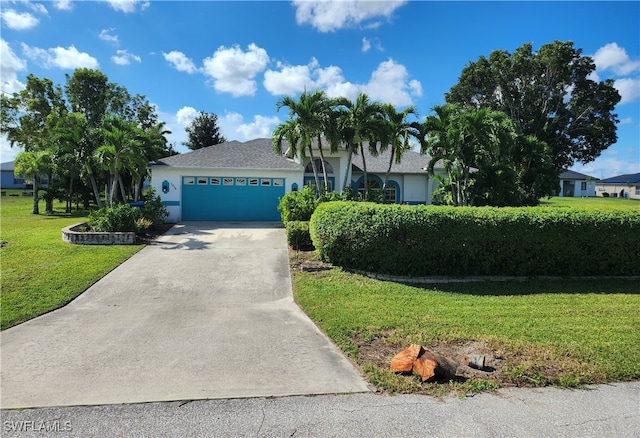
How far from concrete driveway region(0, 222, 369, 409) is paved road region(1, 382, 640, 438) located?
0.19 metres

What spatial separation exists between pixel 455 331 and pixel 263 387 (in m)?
2.99

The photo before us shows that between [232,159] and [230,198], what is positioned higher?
[232,159]

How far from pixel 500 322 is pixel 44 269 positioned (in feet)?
31.9

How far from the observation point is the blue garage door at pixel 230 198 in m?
17.9

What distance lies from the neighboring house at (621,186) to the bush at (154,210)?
75605 millimetres

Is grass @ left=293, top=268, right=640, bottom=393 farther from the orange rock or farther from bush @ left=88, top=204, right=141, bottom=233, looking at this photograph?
bush @ left=88, top=204, right=141, bottom=233

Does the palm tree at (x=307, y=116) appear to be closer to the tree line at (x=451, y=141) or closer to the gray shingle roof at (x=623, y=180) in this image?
the tree line at (x=451, y=141)

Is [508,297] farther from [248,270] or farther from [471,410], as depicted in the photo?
[248,270]

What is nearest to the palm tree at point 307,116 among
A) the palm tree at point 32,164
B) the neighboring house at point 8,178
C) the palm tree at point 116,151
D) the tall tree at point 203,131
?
the palm tree at point 116,151

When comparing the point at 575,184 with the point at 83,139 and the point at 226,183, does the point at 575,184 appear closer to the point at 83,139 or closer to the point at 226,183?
the point at 226,183

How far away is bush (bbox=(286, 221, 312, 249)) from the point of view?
11477 mm

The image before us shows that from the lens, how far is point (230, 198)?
18.1 meters

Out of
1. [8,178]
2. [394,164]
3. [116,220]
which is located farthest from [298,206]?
[8,178]

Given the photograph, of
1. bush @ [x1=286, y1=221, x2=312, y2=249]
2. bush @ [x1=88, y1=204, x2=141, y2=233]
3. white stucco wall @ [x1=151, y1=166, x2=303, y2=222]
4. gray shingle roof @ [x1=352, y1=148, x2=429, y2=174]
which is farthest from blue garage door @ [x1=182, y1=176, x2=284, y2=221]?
bush @ [x1=286, y1=221, x2=312, y2=249]
